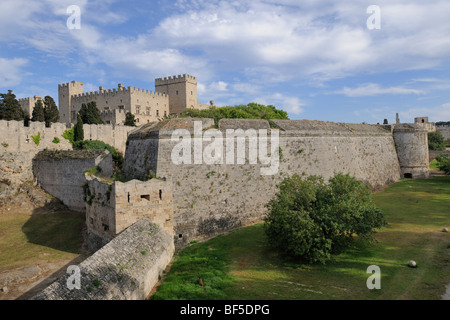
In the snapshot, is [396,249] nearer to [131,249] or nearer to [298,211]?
[298,211]

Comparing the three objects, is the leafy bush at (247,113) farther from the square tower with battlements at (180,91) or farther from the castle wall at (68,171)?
the castle wall at (68,171)

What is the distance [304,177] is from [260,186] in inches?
146

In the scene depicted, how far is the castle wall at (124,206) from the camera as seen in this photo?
41.5ft

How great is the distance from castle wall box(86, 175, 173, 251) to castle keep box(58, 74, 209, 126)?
31.5 metres

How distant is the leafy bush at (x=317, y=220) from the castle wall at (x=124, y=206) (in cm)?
462

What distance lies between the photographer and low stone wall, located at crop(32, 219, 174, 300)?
8.66 metres

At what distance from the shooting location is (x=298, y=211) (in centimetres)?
1300

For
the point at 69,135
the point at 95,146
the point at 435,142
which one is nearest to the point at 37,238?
the point at 95,146

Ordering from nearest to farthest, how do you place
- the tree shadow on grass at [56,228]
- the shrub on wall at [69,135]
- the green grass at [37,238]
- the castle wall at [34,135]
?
1. the green grass at [37,238]
2. the tree shadow on grass at [56,228]
3. the castle wall at [34,135]
4. the shrub on wall at [69,135]

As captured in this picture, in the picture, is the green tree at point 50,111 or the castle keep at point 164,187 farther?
the green tree at point 50,111

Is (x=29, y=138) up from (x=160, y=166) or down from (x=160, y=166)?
up

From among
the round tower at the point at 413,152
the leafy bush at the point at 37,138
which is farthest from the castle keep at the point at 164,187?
the round tower at the point at 413,152
